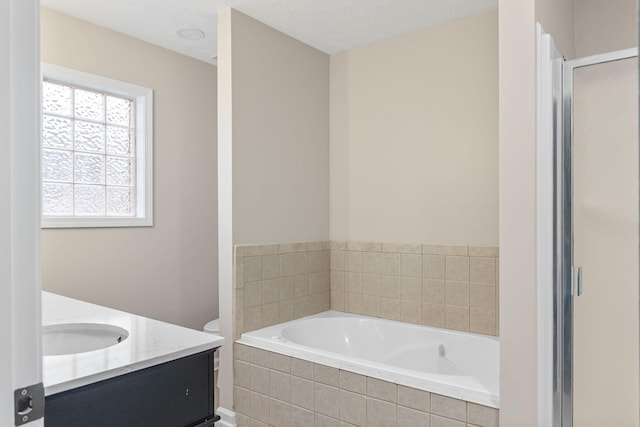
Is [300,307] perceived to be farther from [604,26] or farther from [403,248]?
[604,26]

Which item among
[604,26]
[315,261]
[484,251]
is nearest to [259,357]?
[315,261]

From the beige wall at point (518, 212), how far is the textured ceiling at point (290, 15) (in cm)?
108

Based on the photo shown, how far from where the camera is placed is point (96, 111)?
3016mm

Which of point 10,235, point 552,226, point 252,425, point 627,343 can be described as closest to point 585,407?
point 627,343

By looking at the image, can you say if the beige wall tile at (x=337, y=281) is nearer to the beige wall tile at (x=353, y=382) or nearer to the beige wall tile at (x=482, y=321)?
the beige wall tile at (x=482, y=321)

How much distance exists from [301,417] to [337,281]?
1.18m

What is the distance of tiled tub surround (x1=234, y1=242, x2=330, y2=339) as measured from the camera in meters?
2.75

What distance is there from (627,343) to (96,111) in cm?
313

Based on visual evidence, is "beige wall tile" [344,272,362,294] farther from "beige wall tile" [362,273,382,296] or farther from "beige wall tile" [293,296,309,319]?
"beige wall tile" [293,296,309,319]

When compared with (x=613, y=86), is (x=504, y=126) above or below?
below

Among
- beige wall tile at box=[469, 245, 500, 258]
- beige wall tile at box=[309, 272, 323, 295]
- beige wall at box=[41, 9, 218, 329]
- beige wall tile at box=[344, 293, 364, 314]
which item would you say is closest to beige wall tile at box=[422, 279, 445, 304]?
beige wall tile at box=[469, 245, 500, 258]

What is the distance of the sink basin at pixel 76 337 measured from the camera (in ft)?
5.68

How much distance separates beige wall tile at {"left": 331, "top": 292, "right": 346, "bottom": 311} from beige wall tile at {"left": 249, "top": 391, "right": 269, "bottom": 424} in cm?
100

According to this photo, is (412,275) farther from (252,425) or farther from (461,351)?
(252,425)
